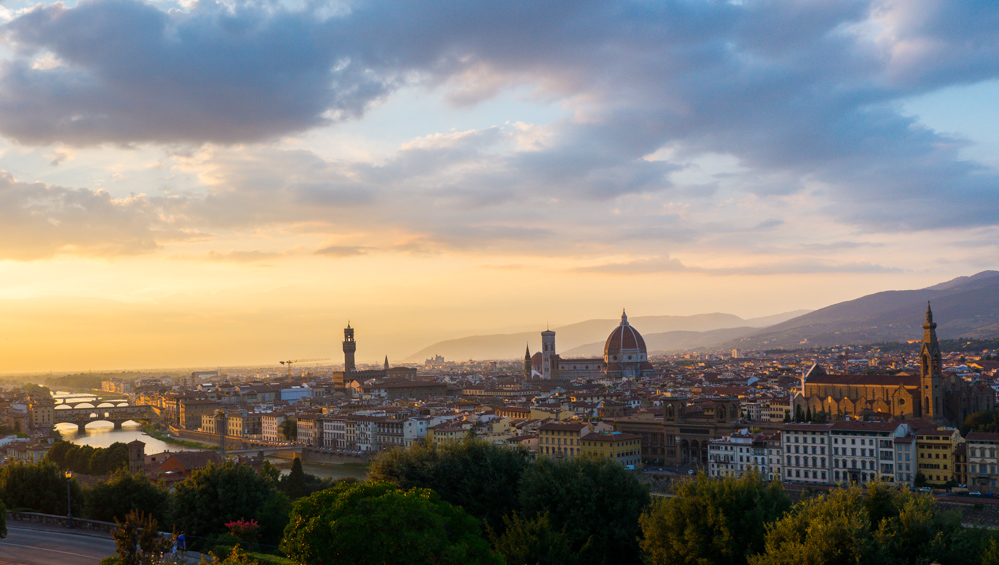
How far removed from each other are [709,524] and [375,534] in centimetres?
750

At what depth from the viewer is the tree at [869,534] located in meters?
14.1

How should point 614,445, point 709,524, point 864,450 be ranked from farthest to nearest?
point 614,445
point 864,450
point 709,524

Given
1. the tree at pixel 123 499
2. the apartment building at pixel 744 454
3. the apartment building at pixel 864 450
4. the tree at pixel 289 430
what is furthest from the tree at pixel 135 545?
the tree at pixel 289 430

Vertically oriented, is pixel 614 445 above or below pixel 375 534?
below

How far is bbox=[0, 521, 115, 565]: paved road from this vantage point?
626 inches

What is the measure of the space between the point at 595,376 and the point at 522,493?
295 feet

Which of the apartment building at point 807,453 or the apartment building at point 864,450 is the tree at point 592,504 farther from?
the apartment building at point 807,453

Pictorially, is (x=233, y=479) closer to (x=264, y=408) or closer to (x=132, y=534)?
(x=132, y=534)

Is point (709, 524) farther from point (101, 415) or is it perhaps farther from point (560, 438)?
point (101, 415)

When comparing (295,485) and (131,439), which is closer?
(295,485)

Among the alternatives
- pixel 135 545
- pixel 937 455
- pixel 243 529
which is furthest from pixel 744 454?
pixel 135 545

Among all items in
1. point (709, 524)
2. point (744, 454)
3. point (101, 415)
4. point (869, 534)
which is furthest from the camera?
point (101, 415)

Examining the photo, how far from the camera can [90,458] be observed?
138 ft

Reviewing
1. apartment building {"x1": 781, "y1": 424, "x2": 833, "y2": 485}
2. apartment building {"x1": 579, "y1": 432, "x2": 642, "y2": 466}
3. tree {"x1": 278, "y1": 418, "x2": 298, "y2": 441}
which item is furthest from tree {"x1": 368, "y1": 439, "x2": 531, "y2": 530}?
tree {"x1": 278, "y1": 418, "x2": 298, "y2": 441}
